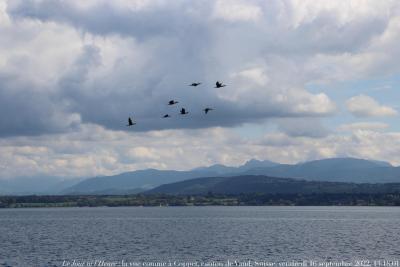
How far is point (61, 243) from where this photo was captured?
148 metres

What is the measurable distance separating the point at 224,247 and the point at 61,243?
4142 centimetres

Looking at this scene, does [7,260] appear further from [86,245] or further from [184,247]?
[184,247]

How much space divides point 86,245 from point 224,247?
32653mm

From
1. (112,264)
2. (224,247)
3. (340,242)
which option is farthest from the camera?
(340,242)

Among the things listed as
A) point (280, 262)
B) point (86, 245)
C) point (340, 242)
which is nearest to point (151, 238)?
point (86, 245)

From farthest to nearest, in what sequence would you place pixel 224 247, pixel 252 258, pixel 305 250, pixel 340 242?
pixel 340 242, pixel 224 247, pixel 305 250, pixel 252 258

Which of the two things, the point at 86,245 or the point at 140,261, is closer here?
the point at 140,261

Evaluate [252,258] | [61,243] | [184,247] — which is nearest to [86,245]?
[61,243]

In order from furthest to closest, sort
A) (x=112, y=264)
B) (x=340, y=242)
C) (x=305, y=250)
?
(x=340, y=242), (x=305, y=250), (x=112, y=264)

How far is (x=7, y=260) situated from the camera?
113 meters

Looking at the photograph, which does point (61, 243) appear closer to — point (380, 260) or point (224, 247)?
point (224, 247)

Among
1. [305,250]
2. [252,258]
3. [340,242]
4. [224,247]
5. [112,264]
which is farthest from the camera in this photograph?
[340,242]

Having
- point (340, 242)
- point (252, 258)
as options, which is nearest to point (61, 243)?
point (252, 258)

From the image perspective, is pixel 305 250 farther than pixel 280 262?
Yes
